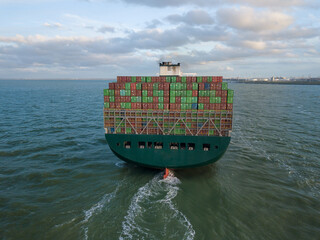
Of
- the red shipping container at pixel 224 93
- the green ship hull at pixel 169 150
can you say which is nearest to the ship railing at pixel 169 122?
the green ship hull at pixel 169 150

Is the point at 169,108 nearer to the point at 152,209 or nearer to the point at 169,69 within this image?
the point at 169,69

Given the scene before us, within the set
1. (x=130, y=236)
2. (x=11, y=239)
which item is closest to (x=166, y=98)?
Result: (x=130, y=236)

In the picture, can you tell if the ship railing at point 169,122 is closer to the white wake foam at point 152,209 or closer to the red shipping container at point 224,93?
the red shipping container at point 224,93

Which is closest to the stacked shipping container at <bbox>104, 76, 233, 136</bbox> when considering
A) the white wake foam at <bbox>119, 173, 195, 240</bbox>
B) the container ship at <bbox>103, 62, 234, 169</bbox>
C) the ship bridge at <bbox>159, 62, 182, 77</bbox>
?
the container ship at <bbox>103, 62, 234, 169</bbox>

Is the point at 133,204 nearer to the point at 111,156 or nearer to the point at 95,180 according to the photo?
the point at 95,180

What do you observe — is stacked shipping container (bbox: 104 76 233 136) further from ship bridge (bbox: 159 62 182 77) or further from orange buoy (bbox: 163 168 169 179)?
ship bridge (bbox: 159 62 182 77)

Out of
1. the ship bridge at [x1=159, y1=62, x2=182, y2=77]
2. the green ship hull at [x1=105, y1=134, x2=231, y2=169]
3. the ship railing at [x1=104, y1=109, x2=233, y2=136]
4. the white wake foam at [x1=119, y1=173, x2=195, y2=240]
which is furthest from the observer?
the ship bridge at [x1=159, y1=62, x2=182, y2=77]
